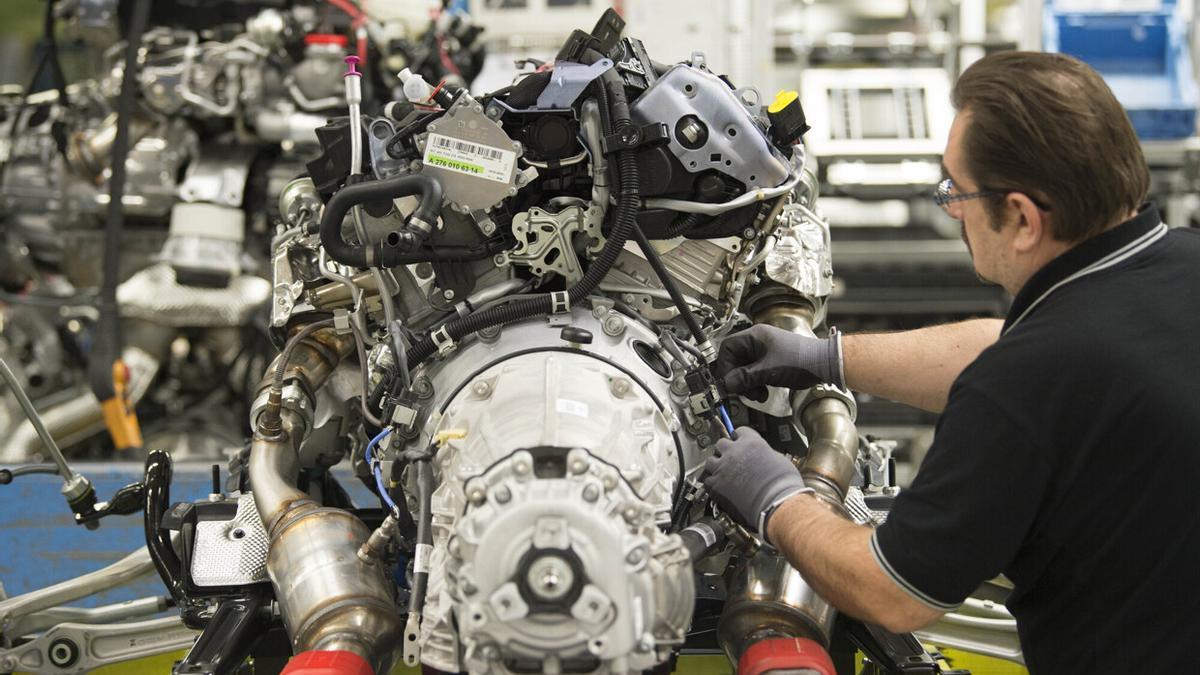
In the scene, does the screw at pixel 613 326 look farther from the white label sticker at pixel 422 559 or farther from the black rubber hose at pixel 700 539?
the white label sticker at pixel 422 559

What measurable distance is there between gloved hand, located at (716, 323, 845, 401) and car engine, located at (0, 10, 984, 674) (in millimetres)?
74

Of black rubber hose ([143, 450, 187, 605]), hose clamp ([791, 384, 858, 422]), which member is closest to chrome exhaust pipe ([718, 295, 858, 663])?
hose clamp ([791, 384, 858, 422])

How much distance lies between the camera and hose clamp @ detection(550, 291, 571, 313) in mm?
2336

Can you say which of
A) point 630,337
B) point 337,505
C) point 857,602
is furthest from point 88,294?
point 857,602

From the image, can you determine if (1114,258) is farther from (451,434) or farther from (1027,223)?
(451,434)

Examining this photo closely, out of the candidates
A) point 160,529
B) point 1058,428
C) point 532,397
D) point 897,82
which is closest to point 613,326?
point 532,397

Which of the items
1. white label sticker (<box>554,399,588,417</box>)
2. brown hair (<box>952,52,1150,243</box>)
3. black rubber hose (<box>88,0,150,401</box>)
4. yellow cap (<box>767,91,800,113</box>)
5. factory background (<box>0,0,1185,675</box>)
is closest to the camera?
brown hair (<box>952,52,1150,243</box>)

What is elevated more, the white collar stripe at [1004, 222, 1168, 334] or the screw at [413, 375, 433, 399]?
the white collar stripe at [1004, 222, 1168, 334]

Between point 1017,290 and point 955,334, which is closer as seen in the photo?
point 1017,290

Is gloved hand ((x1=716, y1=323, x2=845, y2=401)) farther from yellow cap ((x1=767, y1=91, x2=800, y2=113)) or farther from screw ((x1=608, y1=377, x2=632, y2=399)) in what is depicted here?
yellow cap ((x1=767, y1=91, x2=800, y2=113))

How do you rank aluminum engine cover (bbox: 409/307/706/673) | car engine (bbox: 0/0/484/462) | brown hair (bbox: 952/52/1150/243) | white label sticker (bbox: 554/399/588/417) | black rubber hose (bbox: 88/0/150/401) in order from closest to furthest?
aluminum engine cover (bbox: 409/307/706/673) < brown hair (bbox: 952/52/1150/243) < white label sticker (bbox: 554/399/588/417) < black rubber hose (bbox: 88/0/150/401) < car engine (bbox: 0/0/484/462)

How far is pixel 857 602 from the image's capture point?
201 centimetres

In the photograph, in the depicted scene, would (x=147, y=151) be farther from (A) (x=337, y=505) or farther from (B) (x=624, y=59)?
(B) (x=624, y=59)

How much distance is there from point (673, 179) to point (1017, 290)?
660 mm
